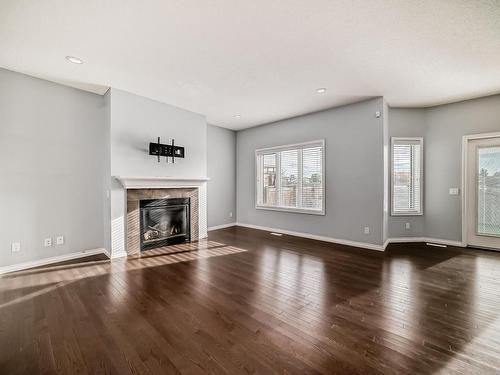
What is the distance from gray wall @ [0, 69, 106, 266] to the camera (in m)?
3.35

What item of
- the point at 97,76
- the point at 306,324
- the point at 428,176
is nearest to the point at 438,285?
the point at 306,324

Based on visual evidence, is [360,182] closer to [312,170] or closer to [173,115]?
[312,170]

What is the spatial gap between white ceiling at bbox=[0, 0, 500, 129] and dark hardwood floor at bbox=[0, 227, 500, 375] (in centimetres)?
296

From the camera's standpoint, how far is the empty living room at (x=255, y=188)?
6.27 feet

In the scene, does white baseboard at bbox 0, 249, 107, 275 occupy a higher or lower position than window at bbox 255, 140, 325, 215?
lower

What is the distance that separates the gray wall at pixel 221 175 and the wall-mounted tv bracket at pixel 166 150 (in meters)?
1.61

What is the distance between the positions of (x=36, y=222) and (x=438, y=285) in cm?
591

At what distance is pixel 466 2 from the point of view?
2.04m

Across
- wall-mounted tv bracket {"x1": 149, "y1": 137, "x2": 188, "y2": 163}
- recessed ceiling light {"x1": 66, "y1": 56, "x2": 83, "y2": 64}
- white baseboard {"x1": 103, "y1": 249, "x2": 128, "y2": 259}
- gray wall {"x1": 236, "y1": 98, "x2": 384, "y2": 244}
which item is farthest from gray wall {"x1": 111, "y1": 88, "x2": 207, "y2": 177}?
gray wall {"x1": 236, "y1": 98, "x2": 384, "y2": 244}

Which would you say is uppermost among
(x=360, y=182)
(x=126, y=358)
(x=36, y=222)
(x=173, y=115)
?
(x=173, y=115)

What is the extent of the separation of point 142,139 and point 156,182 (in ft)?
2.90

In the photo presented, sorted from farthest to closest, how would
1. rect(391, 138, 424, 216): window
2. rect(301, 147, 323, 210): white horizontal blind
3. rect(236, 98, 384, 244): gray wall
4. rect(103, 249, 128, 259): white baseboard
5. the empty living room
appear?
rect(301, 147, 323, 210): white horizontal blind, rect(391, 138, 424, 216): window, rect(236, 98, 384, 244): gray wall, rect(103, 249, 128, 259): white baseboard, the empty living room

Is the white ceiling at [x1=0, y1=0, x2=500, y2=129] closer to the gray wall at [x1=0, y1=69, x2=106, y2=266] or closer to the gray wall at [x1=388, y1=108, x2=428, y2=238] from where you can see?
the gray wall at [x1=0, y1=69, x2=106, y2=266]

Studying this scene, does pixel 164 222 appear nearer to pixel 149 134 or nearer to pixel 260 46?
pixel 149 134
